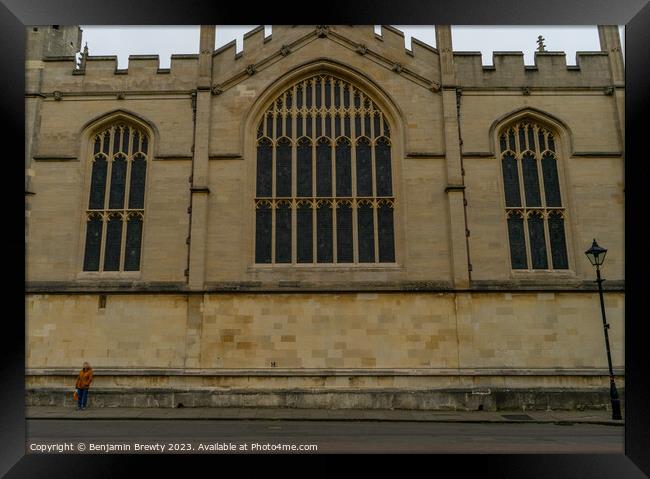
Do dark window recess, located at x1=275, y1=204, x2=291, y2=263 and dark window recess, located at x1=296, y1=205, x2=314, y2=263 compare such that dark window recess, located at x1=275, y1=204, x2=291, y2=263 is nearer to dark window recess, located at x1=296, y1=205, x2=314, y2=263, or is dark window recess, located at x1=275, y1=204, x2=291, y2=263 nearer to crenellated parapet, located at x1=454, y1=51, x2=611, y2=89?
dark window recess, located at x1=296, y1=205, x2=314, y2=263

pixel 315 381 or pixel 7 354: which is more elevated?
pixel 7 354

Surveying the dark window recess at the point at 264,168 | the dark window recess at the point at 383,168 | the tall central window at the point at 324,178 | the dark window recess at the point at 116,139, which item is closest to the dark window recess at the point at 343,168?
the tall central window at the point at 324,178

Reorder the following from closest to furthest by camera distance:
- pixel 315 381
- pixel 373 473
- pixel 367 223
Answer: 1. pixel 373 473
2. pixel 315 381
3. pixel 367 223

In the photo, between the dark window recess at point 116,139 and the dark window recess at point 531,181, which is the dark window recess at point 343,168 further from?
the dark window recess at point 116,139

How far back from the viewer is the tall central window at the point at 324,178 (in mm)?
13445

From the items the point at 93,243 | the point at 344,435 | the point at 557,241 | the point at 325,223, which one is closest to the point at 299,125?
the point at 325,223

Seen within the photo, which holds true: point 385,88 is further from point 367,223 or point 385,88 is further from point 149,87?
point 149,87

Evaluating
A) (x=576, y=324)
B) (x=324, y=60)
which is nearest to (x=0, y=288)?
(x=324, y=60)

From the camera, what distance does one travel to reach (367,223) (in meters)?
13.6

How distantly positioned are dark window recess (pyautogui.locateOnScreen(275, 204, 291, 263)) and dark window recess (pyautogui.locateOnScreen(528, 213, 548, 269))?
6.50 metres

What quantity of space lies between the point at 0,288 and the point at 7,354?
728 millimetres

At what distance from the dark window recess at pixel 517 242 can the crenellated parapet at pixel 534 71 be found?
3.91 m

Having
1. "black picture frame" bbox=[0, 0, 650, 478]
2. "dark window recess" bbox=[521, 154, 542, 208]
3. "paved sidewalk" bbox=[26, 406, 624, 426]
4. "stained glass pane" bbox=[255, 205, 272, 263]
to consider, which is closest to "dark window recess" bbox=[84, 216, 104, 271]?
"paved sidewalk" bbox=[26, 406, 624, 426]

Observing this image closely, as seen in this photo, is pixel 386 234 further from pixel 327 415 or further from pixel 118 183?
pixel 118 183
